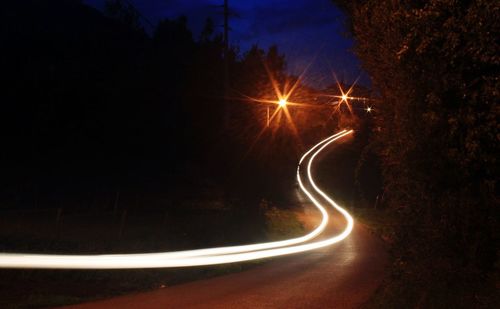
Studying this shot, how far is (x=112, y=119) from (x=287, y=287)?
67.9ft

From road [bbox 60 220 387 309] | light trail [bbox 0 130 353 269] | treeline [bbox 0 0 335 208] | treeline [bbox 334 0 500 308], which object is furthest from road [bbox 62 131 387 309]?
treeline [bbox 0 0 335 208]

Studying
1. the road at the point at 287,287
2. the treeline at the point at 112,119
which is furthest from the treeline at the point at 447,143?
the treeline at the point at 112,119

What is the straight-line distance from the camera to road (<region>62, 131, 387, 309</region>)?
1117 centimetres

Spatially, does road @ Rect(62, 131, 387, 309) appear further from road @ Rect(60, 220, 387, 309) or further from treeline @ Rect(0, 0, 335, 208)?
treeline @ Rect(0, 0, 335, 208)

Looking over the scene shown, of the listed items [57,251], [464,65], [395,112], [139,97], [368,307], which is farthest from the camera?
[139,97]

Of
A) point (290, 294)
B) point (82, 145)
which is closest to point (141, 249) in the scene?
point (290, 294)

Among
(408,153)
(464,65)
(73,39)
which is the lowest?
(408,153)

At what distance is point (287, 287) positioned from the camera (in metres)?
13.1

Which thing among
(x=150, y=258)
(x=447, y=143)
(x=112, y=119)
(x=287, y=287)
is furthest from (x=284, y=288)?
(x=112, y=119)

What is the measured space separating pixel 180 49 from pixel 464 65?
33.8m

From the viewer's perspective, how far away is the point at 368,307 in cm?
1011

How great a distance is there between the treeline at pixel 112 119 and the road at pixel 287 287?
28.4 feet

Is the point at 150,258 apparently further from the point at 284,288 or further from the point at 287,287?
the point at 287,287

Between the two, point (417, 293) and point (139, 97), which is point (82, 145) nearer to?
point (139, 97)
